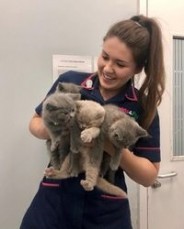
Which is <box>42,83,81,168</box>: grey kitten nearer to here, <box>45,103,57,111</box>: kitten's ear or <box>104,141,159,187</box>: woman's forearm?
<box>45,103,57,111</box>: kitten's ear

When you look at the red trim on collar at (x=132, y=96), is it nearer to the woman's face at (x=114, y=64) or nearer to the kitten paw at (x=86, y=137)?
the woman's face at (x=114, y=64)

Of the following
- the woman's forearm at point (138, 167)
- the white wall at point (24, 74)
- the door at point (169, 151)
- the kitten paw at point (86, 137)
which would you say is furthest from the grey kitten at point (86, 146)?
the door at point (169, 151)

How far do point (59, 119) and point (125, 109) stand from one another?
350 mm

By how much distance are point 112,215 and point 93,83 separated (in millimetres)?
408

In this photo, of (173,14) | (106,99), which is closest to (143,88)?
(106,99)

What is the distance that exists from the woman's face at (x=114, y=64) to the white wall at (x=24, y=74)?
1.44ft

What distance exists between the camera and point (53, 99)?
2.66 feet

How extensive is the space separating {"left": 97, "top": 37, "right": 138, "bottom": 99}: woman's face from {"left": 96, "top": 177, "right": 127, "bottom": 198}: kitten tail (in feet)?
0.94

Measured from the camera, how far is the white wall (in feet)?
4.49

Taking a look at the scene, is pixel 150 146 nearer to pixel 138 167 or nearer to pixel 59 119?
pixel 138 167

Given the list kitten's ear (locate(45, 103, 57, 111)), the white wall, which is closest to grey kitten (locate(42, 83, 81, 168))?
kitten's ear (locate(45, 103, 57, 111))

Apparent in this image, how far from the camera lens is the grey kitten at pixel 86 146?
833 millimetres

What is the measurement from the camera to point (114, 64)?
102 centimetres

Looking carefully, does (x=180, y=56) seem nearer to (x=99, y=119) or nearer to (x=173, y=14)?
(x=173, y=14)
